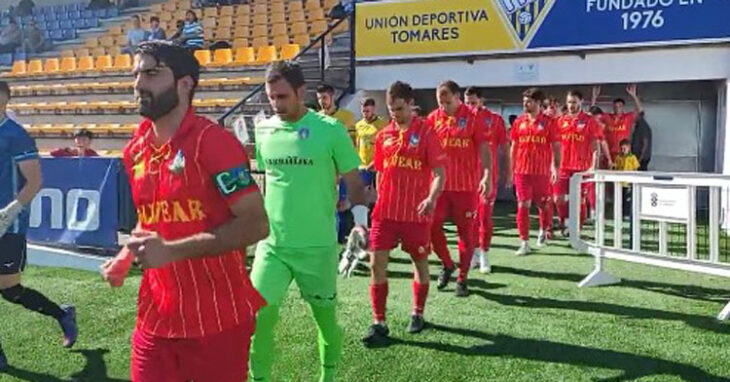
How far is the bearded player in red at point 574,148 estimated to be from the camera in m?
10.5

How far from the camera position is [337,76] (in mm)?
14703

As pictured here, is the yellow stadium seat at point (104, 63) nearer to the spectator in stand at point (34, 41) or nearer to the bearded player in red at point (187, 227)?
the spectator in stand at point (34, 41)

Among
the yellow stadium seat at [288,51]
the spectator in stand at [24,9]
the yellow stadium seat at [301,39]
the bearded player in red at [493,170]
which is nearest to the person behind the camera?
the bearded player in red at [493,170]

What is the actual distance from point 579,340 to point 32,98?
17.7m

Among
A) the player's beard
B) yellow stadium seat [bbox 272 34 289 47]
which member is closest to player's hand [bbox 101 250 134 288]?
the player's beard

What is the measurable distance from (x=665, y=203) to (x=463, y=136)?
1.95 metres

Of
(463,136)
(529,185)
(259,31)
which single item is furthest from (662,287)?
(259,31)

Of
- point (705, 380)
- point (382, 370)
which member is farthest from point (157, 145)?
point (705, 380)

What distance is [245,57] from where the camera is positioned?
17281 mm

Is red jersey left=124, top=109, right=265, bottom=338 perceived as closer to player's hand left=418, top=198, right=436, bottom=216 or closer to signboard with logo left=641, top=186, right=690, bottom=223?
player's hand left=418, top=198, right=436, bottom=216

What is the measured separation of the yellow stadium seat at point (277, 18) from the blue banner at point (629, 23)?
8.81 metres

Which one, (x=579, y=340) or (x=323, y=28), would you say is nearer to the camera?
(x=579, y=340)

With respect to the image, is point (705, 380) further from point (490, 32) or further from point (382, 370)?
point (490, 32)

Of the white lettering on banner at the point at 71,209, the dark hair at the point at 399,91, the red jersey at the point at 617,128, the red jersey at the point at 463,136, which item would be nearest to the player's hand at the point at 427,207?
the dark hair at the point at 399,91
